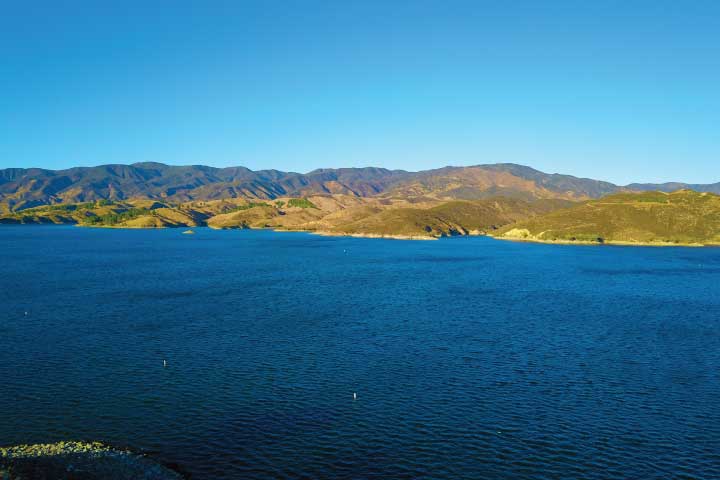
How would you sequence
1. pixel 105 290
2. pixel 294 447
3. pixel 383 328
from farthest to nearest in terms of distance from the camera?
pixel 105 290 < pixel 383 328 < pixel 294 447

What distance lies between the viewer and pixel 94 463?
1617 inches

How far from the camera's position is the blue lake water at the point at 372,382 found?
45.3m

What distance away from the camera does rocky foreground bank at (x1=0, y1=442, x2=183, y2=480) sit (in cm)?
3828

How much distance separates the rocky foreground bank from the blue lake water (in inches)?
99.5

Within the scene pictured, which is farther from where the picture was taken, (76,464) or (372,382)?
(372,382)

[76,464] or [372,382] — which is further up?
[372,382]

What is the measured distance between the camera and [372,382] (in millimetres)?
63844

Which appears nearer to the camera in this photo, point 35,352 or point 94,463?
point 94,463

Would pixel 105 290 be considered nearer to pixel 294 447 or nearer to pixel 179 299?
pixel 179 299

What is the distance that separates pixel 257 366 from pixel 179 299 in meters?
60.4

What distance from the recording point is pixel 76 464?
40.7m

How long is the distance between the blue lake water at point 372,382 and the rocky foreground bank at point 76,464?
→ 2.53 m

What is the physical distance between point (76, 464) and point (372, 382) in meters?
34.3

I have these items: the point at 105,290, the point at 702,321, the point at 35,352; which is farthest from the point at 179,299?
the point at 702,321
